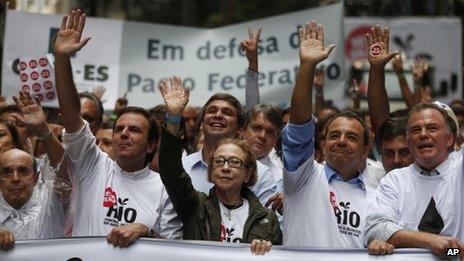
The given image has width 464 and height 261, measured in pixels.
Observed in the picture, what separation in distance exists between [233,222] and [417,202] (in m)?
0.99

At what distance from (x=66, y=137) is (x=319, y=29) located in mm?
1478

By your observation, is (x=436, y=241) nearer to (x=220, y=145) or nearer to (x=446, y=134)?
(x=446, y=134)

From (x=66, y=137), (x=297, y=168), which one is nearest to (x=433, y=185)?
(x=297, y=168)

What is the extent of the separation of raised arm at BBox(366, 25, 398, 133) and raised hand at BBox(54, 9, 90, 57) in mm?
1705

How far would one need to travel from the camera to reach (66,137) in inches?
229

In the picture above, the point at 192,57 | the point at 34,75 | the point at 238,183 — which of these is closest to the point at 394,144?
the point at 238,183

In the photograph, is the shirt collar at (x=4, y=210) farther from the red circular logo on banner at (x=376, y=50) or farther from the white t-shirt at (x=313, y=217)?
the red circular logo on banner at (x=376, y=50)

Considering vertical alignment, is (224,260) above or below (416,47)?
below

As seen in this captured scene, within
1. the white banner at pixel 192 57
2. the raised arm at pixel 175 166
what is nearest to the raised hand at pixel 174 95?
the raised arm at pixel 175 166

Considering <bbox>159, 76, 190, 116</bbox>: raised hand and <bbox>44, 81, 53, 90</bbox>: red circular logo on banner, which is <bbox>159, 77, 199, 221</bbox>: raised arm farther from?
<bbox>44, 81, 53, 90</bbox>: red circular logo on banner

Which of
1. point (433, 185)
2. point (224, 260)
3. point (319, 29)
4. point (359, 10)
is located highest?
point (359, 10)

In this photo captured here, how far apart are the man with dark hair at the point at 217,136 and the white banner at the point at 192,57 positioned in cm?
382

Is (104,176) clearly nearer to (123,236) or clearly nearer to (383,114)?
(123,236)

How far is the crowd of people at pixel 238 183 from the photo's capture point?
549cm
